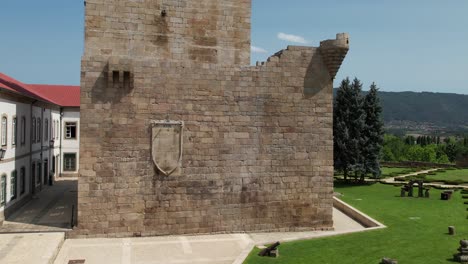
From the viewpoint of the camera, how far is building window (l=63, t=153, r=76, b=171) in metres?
42.2

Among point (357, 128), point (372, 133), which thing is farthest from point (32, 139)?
point (372, 133)

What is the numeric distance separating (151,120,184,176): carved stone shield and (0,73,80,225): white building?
7513 millimetres

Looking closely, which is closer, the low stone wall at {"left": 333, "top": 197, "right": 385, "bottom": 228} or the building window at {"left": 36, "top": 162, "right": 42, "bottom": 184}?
the low stone wall at {"left": 333, "top": 197, "right": 385, "bottom": 228}

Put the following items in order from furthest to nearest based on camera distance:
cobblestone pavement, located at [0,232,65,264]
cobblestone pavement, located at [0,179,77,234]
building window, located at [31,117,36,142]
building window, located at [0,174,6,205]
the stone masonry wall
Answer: building window, located at [31,117,36,142] → building window, located at [0,174,6,205] → the stone masonry wall → cobblestone pavement, located at [0,179,77,234] → cobblestone pavement, located at [0,232,65,264]

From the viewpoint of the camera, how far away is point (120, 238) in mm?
19016

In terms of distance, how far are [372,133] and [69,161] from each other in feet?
96.3

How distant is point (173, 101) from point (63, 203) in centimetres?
1138

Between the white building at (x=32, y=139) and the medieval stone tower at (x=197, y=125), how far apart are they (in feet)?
18.1

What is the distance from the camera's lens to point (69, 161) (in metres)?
42.4

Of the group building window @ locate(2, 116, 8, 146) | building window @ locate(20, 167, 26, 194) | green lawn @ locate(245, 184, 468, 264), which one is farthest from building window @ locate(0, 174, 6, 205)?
green lawn @ locate(245, 184, 468, 264)

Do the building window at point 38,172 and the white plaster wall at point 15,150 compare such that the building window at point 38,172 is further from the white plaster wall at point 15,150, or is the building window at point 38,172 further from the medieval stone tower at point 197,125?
the medieval stone tower at point 197,125

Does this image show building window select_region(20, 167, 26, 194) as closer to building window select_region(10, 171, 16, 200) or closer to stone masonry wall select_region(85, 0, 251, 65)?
building window select_region(10, 171, 16, 200)

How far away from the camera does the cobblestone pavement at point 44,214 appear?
1927 centimetres

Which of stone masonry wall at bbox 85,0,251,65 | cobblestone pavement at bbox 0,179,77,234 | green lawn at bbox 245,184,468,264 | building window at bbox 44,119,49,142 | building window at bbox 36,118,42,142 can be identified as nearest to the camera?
green lawn at bbox 245,184,468,264
